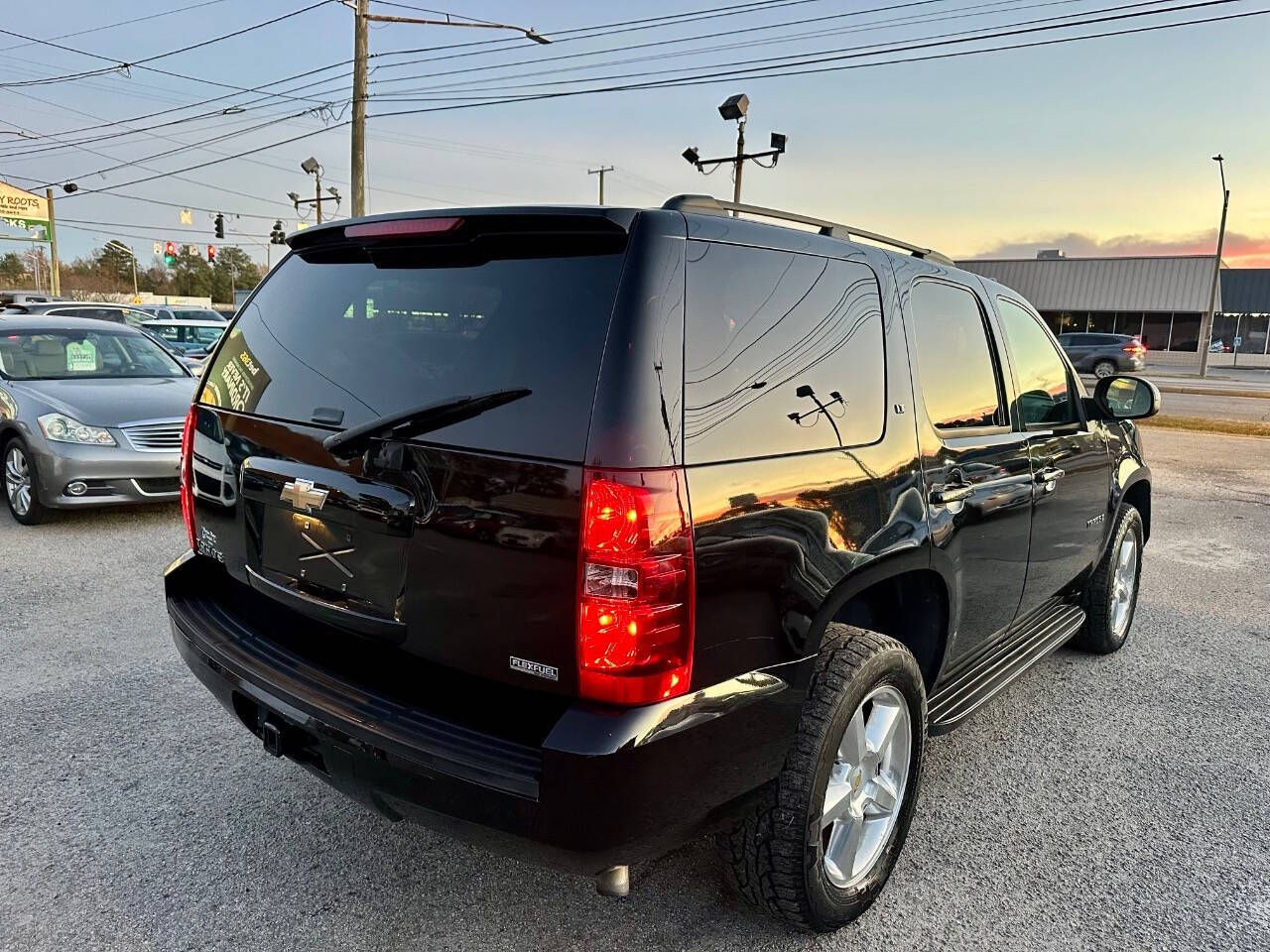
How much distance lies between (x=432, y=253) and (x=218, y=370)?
1.04 meters

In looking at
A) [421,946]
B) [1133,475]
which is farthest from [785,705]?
[1133,475]

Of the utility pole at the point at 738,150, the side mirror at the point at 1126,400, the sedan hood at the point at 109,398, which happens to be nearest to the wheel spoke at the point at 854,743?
the side mirror at the point at 1126,400

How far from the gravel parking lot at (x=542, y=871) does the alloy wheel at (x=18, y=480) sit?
264 cm

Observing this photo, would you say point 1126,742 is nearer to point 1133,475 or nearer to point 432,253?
point 1133,475

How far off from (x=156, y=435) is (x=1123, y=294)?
4766 cm

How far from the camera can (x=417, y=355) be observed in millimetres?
2230

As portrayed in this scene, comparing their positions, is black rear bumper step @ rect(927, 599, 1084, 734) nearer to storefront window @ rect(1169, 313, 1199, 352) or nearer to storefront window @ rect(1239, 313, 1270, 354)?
storefront window @ rect(1169, 313, 1199, 352)

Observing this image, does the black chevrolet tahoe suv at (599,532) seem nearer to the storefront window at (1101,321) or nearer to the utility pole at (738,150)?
the utility pole at (738,150)

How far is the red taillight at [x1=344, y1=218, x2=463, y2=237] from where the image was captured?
2229mm

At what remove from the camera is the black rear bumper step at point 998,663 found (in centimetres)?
289

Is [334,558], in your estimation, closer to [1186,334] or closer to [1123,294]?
[1123,294]

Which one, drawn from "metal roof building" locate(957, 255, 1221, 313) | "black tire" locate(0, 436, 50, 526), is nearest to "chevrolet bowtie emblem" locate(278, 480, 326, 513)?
"black tire" locate(0, 436, 50, 526)

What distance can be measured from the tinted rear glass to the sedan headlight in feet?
14.3

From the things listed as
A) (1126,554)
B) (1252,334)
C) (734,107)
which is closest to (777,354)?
(1126,554)
